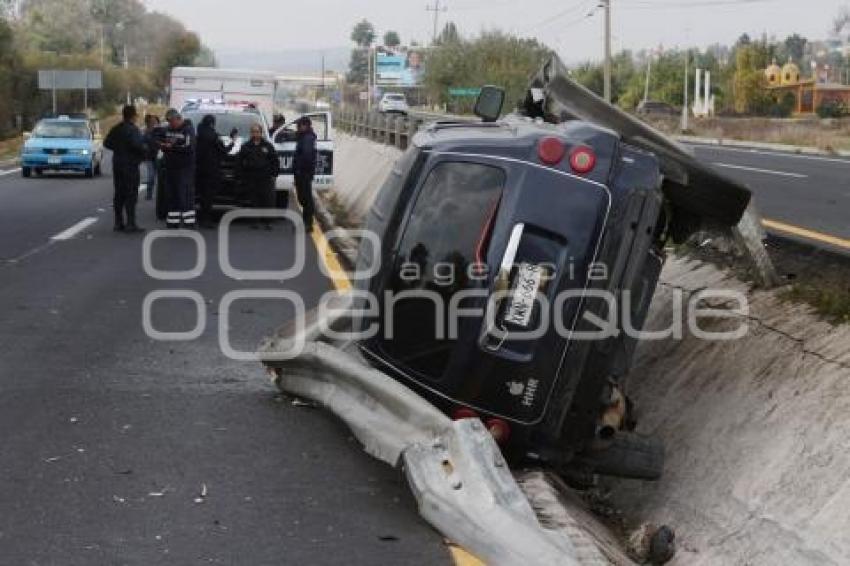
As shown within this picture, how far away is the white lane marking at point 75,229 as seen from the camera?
18.5m

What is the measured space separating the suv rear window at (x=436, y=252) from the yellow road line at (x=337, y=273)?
3.72 ft

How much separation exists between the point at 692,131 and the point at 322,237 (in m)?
43.5

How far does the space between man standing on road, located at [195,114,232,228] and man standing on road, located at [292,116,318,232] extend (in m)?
1.23

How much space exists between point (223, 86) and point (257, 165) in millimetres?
15621

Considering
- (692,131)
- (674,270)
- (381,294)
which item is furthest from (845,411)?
(692,131)

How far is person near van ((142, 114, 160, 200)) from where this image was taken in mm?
20078

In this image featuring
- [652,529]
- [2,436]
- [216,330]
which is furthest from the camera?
[216,330]

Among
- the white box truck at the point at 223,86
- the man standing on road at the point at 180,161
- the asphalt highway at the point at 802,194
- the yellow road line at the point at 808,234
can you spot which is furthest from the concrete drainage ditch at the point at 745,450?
the white box truck at the point at 223,86

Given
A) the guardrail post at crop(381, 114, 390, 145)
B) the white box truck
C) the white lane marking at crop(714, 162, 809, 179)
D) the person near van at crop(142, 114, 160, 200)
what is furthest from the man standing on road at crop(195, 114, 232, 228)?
the white box truck

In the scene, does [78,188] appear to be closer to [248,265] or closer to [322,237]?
[322,237]

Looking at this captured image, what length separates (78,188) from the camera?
29891 mm

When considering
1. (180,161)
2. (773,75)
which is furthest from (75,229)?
(773,75)

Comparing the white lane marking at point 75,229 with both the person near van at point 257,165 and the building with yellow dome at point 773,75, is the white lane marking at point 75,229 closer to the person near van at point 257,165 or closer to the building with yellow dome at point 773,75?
the person near van at point 257,165

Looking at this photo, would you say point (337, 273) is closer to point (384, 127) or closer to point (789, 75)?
point (384, 127)
